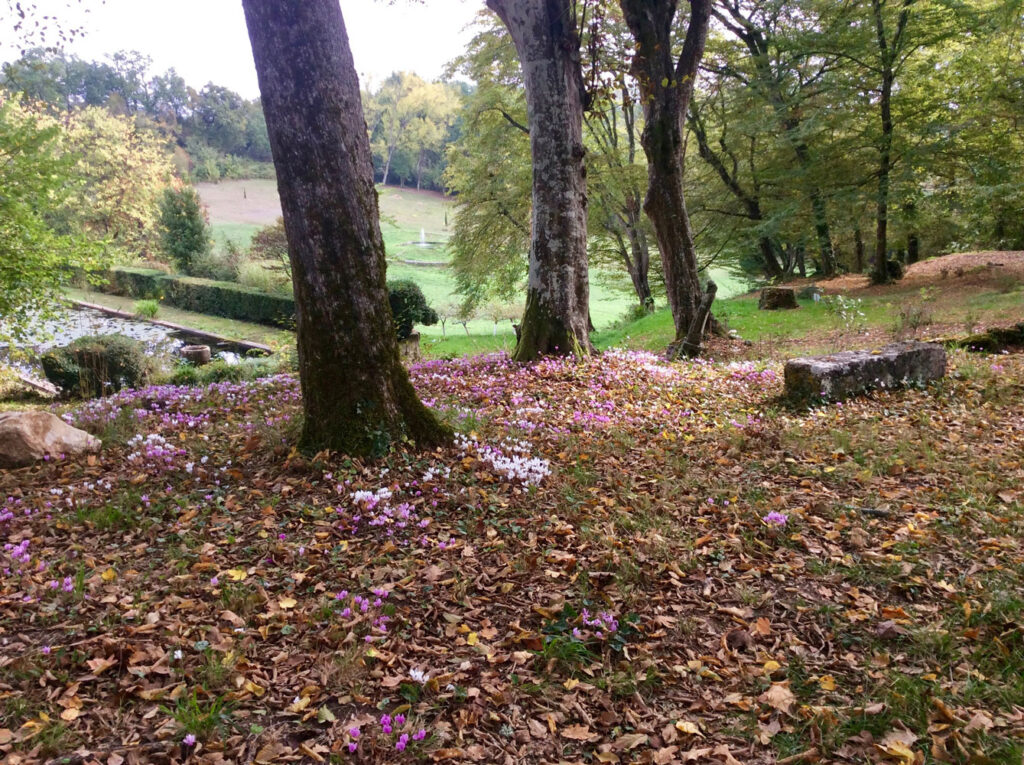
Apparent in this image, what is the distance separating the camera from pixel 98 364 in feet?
39.5

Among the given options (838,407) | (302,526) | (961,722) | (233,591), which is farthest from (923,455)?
(233,591)

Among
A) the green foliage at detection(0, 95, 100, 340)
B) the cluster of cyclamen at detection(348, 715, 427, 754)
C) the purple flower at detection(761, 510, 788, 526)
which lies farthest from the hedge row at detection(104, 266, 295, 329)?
the cluster of cyclamen at detection(348, 715, 427, 754)

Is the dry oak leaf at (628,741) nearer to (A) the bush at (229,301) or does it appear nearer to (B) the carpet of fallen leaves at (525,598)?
(B) the carpet of fallen leaves at (525,598)

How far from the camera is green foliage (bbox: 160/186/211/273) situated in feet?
104

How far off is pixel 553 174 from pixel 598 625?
266 inches

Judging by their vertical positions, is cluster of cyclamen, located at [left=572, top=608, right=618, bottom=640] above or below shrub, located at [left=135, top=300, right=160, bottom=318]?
below

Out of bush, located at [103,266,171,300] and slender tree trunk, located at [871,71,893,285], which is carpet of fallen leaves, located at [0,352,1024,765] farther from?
bush, located at [103,266,171,300]

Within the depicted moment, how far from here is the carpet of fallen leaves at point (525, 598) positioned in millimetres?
2283

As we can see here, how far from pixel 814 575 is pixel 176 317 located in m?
29.4

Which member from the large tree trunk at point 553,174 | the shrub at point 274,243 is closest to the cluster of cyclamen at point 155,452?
the large tree trunk at point 553,174

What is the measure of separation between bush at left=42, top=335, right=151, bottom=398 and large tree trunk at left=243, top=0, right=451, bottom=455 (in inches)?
384

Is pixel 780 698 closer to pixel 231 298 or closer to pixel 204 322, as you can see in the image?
pixel 204 322

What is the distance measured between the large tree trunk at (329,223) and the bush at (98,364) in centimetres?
975

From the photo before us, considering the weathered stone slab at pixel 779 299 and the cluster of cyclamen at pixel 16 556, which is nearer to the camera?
the cluster of cyclamen at pixel 16 556
